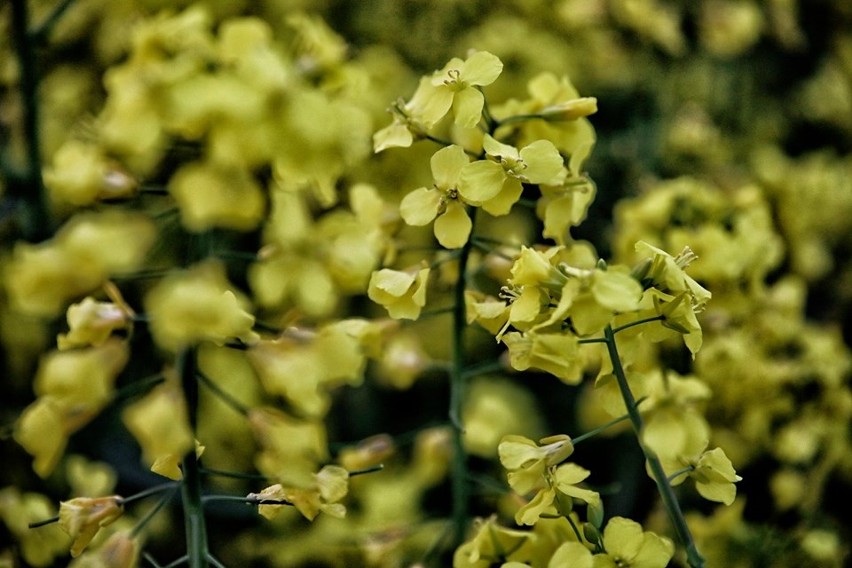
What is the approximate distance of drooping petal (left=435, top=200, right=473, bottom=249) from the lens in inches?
32.4

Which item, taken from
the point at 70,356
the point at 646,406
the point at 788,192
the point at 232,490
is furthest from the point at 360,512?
the point at 70,356

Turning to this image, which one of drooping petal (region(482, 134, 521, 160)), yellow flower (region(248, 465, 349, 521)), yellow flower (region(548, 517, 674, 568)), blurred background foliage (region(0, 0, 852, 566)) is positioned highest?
drooping petal (region(482, 134, 521, 160))

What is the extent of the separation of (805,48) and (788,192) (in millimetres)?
876

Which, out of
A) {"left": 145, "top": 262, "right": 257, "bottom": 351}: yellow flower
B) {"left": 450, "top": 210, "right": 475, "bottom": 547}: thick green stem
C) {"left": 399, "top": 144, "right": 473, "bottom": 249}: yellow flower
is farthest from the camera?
{"left": 450, "top": 210, "right": 475, "bottom": 547}: thick green stem

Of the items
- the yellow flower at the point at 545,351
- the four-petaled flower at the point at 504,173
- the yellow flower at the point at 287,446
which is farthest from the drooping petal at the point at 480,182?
the yellow flower at the point at 287,446

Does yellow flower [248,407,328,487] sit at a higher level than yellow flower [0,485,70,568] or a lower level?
higher

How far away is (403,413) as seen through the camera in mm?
1996

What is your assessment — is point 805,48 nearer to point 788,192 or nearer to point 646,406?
point 788,192

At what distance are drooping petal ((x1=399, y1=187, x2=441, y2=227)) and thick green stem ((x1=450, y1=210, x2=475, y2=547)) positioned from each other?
6cm

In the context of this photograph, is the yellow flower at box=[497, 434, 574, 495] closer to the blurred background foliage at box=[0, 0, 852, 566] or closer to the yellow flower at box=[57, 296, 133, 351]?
the blurred background foliage at box=[0, 0, 852, 566]

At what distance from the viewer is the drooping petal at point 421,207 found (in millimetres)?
836

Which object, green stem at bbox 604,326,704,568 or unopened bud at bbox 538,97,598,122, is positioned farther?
unopened bud at bbox 538,97,598,122

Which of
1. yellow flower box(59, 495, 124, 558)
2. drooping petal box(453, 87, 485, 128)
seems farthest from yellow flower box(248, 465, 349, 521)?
drooping petal box(453, 87, 485, 128)

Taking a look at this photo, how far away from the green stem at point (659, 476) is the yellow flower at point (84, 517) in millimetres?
448
